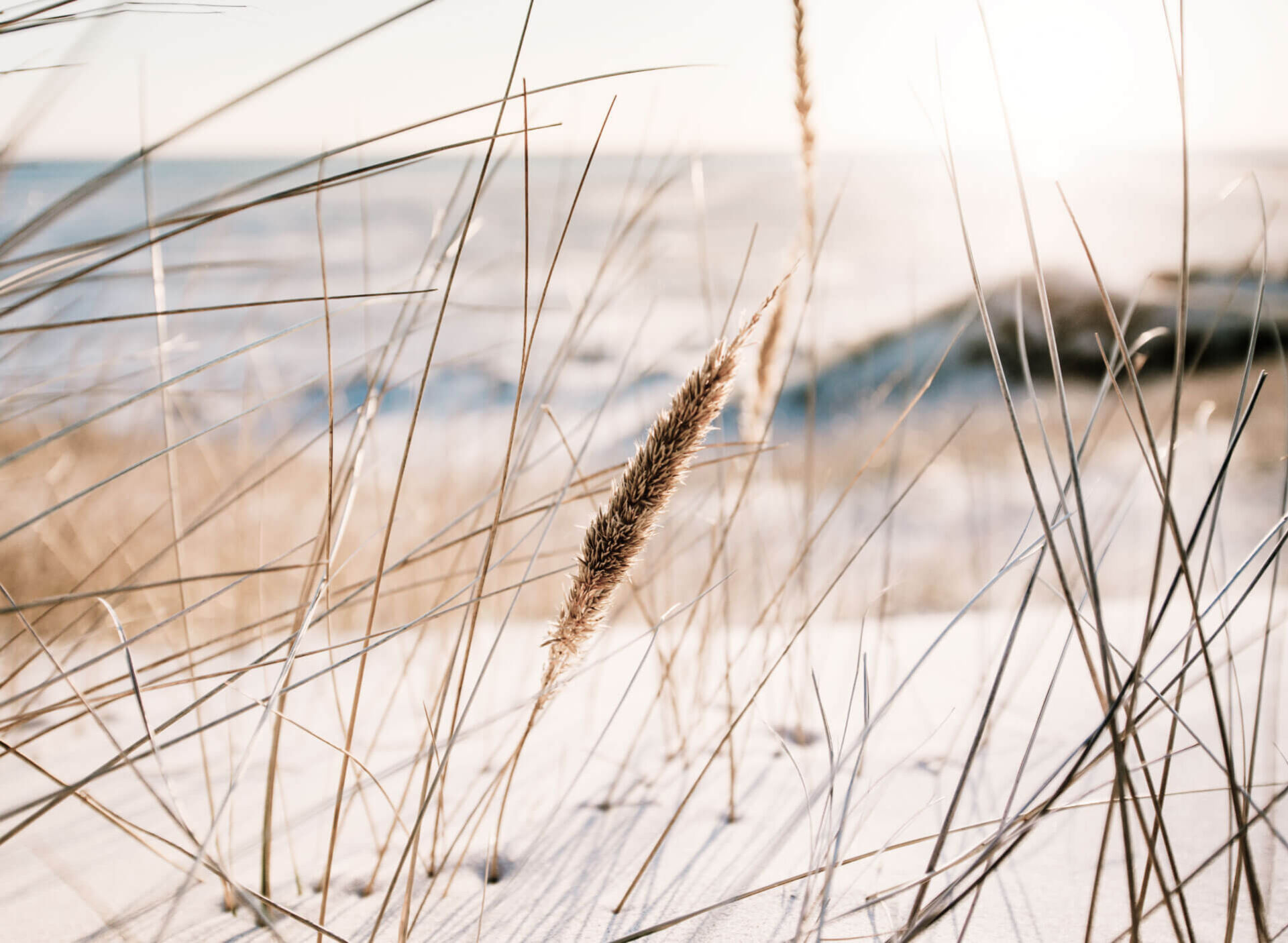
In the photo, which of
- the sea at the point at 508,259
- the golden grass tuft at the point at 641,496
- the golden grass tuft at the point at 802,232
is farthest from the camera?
the golden grass tuft at the point at 802,232

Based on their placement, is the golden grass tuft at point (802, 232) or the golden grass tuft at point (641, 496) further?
the golden grass tuft at point (802, 232)

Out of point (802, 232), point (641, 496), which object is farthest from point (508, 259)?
point (641, 496)

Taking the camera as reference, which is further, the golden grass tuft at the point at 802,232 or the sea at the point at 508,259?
the golden grass tuft at the point at 802,232

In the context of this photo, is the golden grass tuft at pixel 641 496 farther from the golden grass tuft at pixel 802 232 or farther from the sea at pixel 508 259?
the golden grass tuft at pixel 802 232

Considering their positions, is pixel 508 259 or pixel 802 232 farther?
pixel 508 259

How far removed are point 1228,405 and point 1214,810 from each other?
5089 mm

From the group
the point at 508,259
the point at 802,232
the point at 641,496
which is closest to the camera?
the point at 641,496

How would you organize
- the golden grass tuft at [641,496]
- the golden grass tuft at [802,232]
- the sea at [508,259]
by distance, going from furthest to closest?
the golden grass tuft at [802,232] < the sea at [508,259] < the golden grass tuft at [641,496]

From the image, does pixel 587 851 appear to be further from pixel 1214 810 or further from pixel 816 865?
pixel 1214 810

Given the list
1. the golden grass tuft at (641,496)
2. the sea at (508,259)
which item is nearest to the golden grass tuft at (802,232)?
the sea at (508,259)

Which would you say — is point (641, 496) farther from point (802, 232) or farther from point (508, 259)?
point (508, 259)

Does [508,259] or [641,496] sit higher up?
[508,259]

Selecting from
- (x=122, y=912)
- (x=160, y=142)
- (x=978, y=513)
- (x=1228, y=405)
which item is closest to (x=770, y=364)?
(x=160, y=142)

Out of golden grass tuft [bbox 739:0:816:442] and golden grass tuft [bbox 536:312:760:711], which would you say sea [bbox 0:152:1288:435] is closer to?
golden grass tuft [bbox 739:0:816:442]
